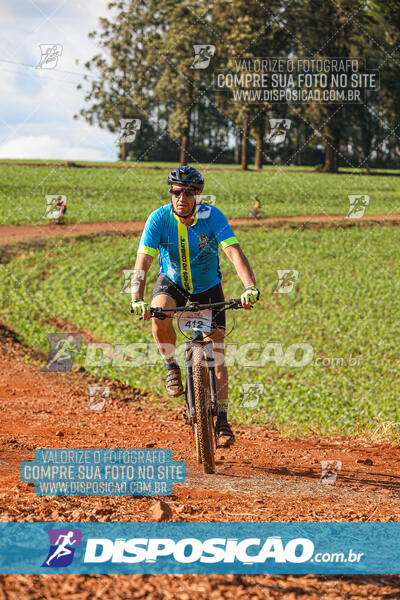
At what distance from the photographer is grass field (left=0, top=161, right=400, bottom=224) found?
37000mm

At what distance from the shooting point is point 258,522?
452cm

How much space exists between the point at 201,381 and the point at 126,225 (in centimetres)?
2818

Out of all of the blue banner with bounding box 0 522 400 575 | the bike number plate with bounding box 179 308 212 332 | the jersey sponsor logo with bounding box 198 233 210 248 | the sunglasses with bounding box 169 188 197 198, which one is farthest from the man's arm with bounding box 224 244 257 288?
the blue banner with bounding box 0 522 400 575

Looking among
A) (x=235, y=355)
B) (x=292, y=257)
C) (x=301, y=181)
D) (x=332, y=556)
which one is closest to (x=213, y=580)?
(x=332, y=556)

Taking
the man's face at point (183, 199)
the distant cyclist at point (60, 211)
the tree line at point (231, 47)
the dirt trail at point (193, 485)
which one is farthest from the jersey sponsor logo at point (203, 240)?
the tree line at point (231, 47)

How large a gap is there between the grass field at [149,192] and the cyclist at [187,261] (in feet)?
89.1

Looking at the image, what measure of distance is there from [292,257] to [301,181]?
27.3m

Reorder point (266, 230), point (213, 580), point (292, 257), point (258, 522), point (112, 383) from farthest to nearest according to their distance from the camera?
point (266, 230), point (292, 257), point (112, 383), point (258, 522), point (213, 580)

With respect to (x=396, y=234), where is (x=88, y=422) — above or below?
below

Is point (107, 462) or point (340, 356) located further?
point (340, 356)

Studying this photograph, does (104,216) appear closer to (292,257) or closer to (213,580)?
(292,257)

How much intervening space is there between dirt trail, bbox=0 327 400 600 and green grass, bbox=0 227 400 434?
5.69 ft

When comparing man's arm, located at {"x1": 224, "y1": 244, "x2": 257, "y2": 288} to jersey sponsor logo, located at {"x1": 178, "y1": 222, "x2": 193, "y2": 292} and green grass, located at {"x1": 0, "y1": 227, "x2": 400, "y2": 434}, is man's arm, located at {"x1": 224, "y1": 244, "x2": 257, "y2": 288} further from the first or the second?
green grass, located at {"x1": 0, "y1": 227, "x2": 400, "y2": 434}

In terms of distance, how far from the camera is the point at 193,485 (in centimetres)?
575
